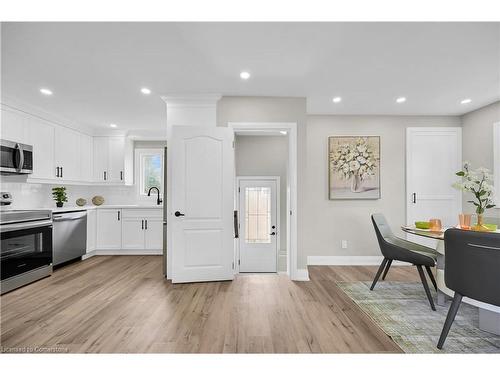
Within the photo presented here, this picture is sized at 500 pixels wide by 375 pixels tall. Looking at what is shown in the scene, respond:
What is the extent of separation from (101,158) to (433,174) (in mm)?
5989

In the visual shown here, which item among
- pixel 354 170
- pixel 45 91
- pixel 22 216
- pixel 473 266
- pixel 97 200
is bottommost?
pixel 473 266

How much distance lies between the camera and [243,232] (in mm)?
5309

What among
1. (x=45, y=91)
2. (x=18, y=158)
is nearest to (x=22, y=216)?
(x=18, y=158)

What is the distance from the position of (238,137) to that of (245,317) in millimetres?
3495

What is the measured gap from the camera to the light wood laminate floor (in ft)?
→ 6.64

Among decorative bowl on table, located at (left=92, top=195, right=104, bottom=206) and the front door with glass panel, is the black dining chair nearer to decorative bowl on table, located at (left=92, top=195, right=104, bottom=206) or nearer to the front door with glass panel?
the front door with glass panel

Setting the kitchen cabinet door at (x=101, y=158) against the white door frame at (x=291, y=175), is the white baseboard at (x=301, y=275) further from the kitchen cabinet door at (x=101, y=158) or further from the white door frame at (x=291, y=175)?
the kitchen cabinet door at (x=101, y=158)

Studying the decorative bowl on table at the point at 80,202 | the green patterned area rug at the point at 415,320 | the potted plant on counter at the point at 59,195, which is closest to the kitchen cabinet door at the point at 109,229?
the decorative bowl on table at the point at 80,202

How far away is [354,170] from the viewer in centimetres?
442

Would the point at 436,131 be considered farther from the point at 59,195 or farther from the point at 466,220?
the point at 59,195

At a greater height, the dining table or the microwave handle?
the microwave handle

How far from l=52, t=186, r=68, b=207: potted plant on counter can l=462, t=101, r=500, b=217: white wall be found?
21.7ft

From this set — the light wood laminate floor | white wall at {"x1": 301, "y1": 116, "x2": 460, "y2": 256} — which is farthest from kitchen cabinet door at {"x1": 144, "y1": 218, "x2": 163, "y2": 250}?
white wall at {"x1": 301, "y1": 116, "x2": 460, "y2": 256}

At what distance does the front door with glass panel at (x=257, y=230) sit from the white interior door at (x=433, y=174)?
2369 millimetres
